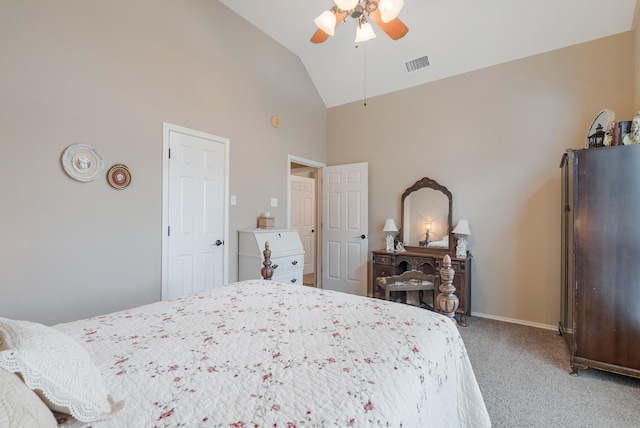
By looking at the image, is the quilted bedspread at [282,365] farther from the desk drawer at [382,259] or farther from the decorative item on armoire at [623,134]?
the desk drawer at [382,259]

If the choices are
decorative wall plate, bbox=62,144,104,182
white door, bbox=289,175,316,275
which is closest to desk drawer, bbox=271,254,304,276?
decorative wall plate, bbox=62,144,104,182

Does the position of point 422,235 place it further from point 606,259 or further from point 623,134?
point 623,134

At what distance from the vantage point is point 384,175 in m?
4.30

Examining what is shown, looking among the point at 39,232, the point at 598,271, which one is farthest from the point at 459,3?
the point at 39,232

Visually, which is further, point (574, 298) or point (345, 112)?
point (345, 112)

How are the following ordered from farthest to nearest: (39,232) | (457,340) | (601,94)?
(601,94), (39,232), (457,340)

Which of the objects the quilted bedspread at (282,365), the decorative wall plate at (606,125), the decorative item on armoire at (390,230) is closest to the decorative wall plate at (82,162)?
the quilted bedspread at (282,365)

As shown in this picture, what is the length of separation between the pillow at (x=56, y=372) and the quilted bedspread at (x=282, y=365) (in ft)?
0.14

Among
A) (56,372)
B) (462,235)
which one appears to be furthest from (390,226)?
(56,372)

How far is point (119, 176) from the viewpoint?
241 cm

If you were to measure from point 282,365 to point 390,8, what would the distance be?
85.0 inches

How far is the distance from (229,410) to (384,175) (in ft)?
12.8

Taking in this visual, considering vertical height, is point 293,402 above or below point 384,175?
below

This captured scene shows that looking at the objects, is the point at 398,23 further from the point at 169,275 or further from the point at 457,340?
the point at 169,275
